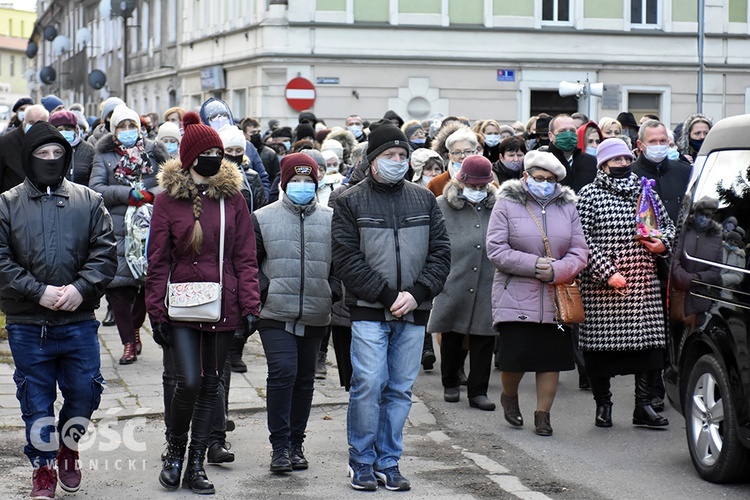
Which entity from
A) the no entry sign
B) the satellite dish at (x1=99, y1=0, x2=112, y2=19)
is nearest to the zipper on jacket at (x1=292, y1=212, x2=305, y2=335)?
the no entry sign

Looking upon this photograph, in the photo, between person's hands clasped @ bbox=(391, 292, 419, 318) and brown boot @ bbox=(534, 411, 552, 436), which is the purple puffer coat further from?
person's hands clasped @ bbox=(391, 292, 419, 318)

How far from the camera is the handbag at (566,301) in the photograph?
9.09m

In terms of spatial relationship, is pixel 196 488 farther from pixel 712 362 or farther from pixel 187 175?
pixel 712 362

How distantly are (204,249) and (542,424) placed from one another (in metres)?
2.97

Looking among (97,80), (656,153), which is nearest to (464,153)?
(656,153)

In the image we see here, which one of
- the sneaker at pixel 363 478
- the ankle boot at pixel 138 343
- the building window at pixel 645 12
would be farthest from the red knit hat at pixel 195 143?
the building window at pixel 645 12

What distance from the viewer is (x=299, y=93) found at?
2848 centimetres

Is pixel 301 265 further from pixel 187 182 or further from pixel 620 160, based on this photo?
pixel 620 160

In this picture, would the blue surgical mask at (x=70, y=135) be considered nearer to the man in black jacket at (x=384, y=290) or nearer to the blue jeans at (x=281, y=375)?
the blue jeans at (x=281, y=375)

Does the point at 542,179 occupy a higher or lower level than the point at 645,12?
lower

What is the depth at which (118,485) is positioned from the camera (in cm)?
746

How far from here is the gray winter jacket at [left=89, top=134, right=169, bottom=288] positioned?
11.1 metres

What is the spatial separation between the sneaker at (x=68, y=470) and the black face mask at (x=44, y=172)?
137 centimetres

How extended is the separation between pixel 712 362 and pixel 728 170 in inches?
42.7
